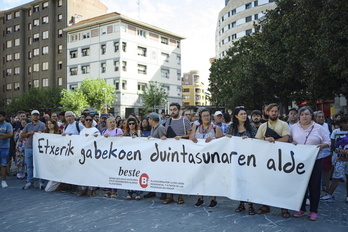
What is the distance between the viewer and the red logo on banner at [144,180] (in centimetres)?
636

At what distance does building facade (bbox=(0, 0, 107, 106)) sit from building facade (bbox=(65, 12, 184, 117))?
332cm

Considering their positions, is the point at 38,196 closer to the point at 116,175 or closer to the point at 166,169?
the point at 116,175

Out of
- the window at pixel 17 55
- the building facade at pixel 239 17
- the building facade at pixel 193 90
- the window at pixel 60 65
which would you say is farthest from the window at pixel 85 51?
the building facade at pixel 193 90

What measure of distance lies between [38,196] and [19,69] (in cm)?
5808

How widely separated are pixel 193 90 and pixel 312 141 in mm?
117236

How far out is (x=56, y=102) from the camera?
4688cm

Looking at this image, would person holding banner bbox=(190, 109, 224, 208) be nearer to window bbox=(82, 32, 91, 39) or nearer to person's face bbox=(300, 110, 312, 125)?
person's face bbox=(300, 110, 312, 125)

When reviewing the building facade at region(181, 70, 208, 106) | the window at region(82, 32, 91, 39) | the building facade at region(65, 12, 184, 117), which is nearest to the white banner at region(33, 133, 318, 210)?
the building facade at region(65, 12, 184, 117)

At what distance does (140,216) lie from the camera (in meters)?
5.34

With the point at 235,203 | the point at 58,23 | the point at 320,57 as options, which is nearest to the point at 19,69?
the point at 58,23

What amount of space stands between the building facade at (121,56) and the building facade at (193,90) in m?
68.5

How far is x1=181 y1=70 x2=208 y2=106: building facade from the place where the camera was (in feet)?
401

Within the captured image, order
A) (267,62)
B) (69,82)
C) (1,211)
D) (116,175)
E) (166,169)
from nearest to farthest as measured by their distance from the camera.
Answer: (1,211) → (166,169) → (116,175) → (267,62) → (69,82)

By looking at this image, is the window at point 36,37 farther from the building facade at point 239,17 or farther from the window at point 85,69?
the building facade at point 239,17
